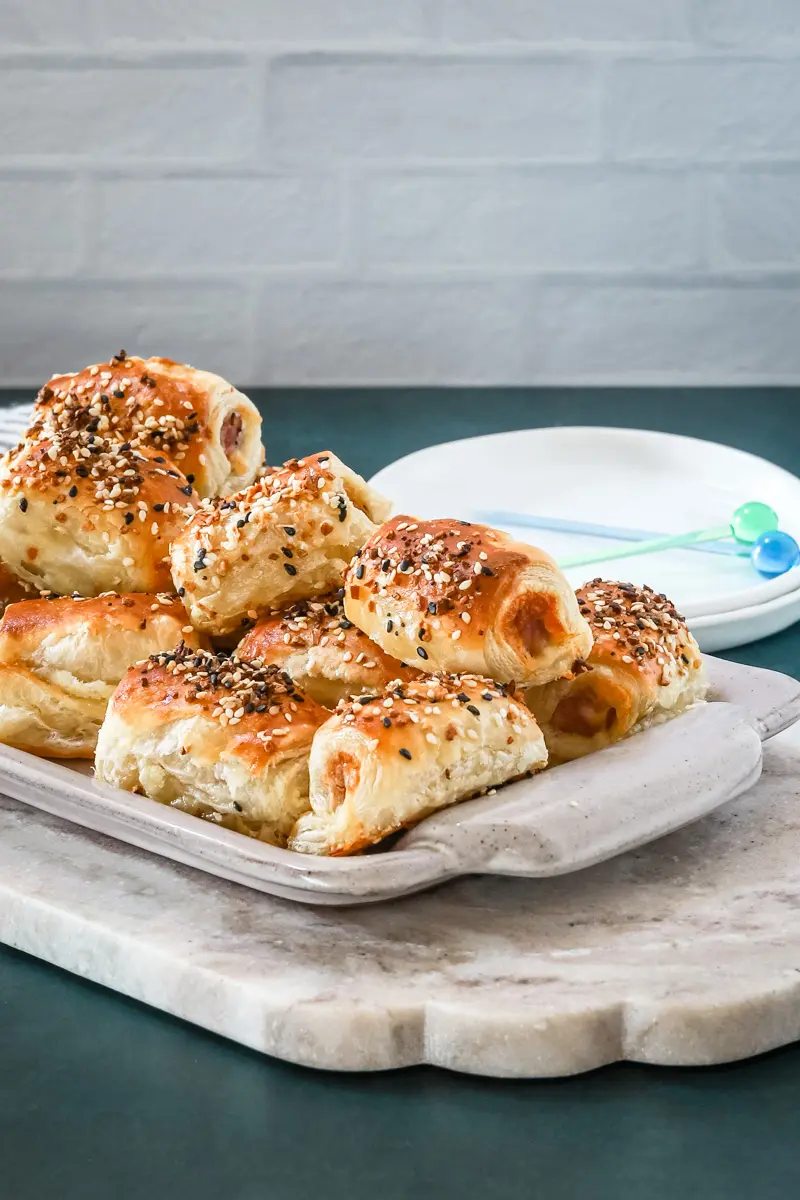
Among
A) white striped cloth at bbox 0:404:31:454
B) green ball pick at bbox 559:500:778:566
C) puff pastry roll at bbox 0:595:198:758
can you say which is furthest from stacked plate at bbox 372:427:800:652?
puff pastry roll at bbox 0:595:198:758

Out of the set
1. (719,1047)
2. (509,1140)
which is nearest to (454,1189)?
(509,1140)

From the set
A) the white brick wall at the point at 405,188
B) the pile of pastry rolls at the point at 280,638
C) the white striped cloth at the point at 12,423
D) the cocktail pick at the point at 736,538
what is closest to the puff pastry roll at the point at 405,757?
the pile of pastry rolls at the point at 280,638

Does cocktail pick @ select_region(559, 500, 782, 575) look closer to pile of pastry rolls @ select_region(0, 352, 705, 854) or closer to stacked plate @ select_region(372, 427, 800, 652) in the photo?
stacked plate @ select_region(372, 427, 800, 652)

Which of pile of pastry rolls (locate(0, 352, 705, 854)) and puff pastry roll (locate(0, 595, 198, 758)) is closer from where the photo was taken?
pile of pastry rolls (locate(0, 352, 705, 854))

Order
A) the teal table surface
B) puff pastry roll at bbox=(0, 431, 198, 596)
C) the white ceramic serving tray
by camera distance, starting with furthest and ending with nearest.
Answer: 1. puff pastry roll at bbox=(0, 431, 198, 596)
2. the white ceramic serving tray
3. the teal table surface

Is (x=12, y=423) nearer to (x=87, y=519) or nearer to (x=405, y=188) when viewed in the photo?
(x=405, y=188)

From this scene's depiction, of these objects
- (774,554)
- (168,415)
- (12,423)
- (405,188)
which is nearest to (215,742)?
(168,415)
